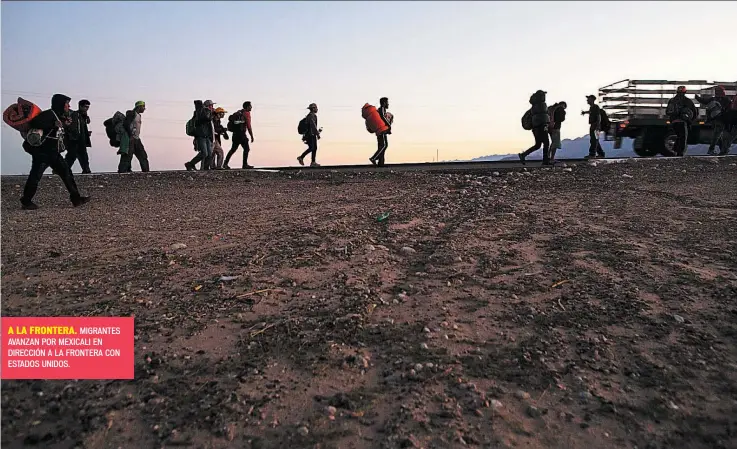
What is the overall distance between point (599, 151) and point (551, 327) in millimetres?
12652

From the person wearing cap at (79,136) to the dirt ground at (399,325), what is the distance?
4.17 metres

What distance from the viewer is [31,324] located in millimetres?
3422

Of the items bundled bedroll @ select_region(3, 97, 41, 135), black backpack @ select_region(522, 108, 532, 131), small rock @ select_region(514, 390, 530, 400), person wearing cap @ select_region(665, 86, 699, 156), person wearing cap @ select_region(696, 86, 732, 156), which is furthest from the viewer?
person wearing cap @ select_region(696, 86, 732, 156)

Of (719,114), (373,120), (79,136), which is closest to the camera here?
(79,136)

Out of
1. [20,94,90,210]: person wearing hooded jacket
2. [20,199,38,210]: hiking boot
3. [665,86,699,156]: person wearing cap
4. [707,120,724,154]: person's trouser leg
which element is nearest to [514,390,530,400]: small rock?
[20,94,90,210]: person wearing hooded jacket

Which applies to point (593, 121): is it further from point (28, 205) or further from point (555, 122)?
point (28, 205)

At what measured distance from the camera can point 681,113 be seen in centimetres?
1262

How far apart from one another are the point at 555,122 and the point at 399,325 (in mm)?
9463

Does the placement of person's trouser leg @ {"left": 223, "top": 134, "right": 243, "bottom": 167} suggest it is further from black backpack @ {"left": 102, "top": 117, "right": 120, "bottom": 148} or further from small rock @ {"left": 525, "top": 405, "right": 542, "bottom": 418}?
small rock @ {"left": 525, "top": 405, "right": 542, "bottom": 418}

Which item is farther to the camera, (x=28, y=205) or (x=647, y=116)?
(x=647, y=116)

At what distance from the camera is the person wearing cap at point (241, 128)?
1223 cm

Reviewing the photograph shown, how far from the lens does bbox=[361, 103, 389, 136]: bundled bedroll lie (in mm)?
11461

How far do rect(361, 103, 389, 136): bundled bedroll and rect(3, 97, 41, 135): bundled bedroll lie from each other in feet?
21.5
